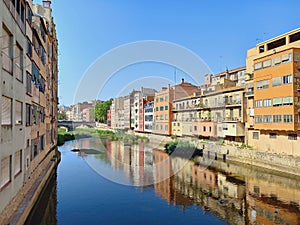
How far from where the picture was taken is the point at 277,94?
23188 millimetres

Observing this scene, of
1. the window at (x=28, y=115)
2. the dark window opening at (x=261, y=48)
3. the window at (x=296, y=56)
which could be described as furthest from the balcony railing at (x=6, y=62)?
the dark window opening at (x=261, y=48)

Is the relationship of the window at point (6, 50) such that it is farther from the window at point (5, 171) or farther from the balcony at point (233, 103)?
the balcony at point (233, 103)

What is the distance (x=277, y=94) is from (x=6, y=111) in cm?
2070

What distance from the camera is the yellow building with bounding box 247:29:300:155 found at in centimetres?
2166

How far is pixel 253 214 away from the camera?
13.4 metres

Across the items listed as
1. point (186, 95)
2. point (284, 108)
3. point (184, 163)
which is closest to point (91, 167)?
point (184, 163)

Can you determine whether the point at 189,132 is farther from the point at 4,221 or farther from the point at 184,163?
the point at 4,221

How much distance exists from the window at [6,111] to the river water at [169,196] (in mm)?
4665

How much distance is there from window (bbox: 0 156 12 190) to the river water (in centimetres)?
274

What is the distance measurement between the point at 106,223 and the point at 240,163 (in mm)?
18010

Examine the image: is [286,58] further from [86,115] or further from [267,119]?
[86,115]

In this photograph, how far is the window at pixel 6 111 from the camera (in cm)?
937

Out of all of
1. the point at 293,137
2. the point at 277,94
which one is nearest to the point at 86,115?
the point at 277,94

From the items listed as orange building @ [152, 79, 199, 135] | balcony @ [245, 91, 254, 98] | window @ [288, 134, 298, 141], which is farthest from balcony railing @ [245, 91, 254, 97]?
orange building @ [152, 79, 199, 135]
